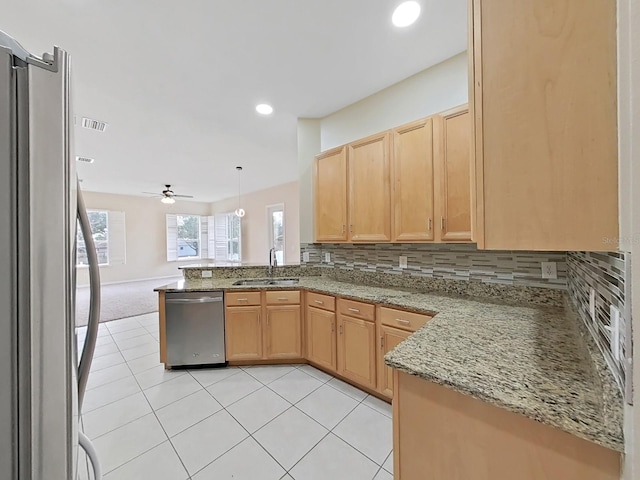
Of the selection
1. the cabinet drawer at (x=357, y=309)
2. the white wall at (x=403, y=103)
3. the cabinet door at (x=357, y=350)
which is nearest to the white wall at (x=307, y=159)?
the white wall at (x=403, y=103)

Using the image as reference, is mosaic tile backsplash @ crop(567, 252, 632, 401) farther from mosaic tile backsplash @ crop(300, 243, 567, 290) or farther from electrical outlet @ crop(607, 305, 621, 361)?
mosaic tile backsplash @ crop(300, 243, 567, 290)

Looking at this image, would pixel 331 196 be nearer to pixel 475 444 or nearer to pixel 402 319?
pixel 402 319

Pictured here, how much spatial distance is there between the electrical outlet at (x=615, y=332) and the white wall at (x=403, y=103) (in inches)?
67.7

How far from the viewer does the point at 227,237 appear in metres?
8.70

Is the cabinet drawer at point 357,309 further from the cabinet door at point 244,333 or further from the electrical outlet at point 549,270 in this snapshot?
the electrical outlet at point 549,270

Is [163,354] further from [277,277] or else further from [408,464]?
[408,464]

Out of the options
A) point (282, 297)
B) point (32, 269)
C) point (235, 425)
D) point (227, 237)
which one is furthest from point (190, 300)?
point (227, 237)

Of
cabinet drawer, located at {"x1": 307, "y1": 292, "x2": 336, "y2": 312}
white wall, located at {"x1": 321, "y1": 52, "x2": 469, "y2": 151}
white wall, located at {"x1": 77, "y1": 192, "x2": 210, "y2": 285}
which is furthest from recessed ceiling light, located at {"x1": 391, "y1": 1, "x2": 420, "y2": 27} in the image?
white wall, located at {"x1": 77, "y1": 192, "x2": 210, "y2": 285}

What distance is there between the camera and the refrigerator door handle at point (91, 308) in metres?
0.72

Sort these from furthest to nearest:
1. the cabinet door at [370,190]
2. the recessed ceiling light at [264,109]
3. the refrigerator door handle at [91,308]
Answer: the recessed ceiling light at [264,109] < the cabinet door at [370,190] < the refrigerator door handle at [91,308]

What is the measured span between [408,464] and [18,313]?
127 centimetres

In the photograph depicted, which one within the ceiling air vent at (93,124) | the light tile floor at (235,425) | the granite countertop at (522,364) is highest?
the ceiling air vent at (93,124)

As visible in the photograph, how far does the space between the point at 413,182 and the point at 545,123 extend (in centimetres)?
143

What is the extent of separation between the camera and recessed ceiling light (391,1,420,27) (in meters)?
1.58
